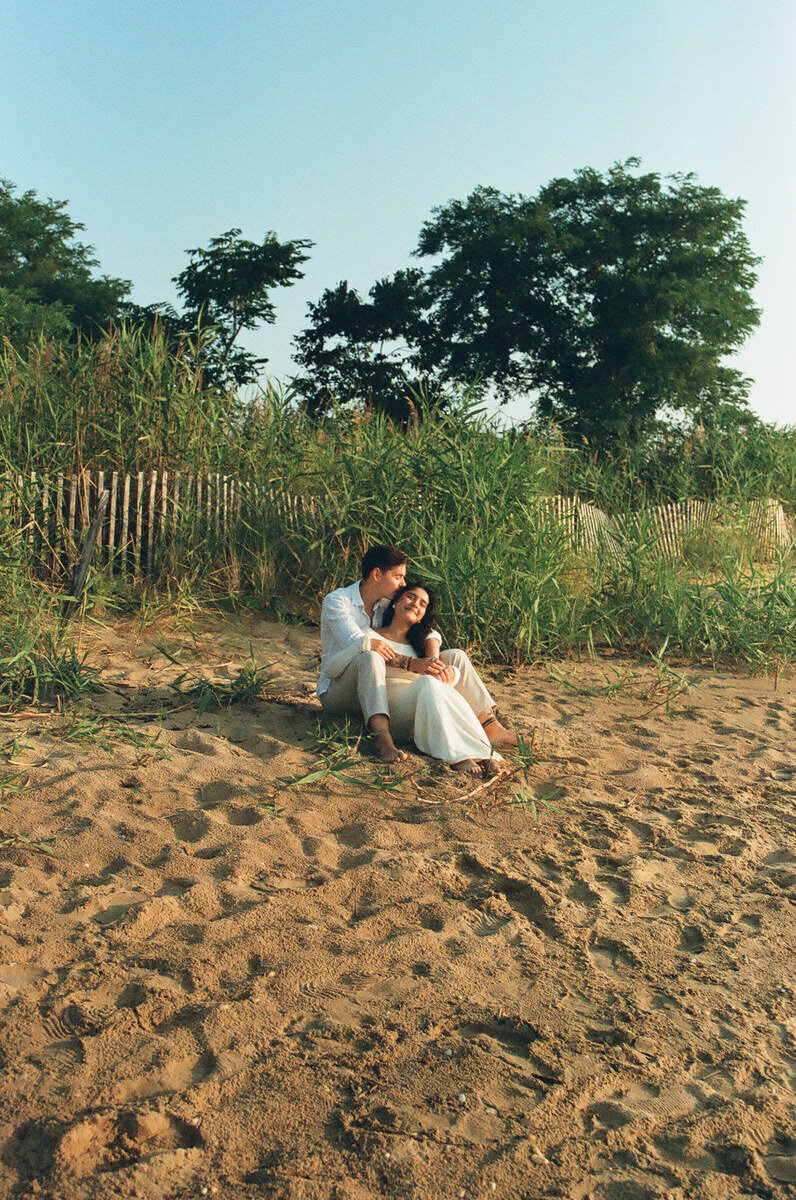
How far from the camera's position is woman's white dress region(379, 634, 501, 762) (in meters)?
4.62

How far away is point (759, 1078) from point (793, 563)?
8342 millimetres

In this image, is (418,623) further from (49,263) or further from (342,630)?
(49,263)

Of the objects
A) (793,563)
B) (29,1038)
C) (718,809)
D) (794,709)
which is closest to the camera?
(29,1038)

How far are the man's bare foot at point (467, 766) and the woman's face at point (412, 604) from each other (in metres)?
0.82

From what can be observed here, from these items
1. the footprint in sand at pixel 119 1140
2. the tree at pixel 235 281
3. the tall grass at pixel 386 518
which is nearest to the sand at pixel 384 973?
the footprint in sand at pixel 119 1140

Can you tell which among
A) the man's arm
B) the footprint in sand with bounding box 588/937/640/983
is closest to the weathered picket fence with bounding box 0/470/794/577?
the man's arm

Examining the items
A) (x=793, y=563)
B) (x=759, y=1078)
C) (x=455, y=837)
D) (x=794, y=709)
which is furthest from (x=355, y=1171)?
(x=793, y=563)

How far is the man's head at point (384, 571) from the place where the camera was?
198 inches

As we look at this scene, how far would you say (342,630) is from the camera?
16.1 ft

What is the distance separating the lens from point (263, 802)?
4.08 meters

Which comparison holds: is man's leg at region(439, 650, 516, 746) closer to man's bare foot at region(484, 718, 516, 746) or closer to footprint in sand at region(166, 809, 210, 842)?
man's bare foot at region(484, 718, 516, 746)

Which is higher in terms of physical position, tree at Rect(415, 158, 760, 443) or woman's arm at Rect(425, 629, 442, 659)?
tree at Rect(415, 158, 760, 443)

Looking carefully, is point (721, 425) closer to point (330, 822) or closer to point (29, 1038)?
point (330, 822)

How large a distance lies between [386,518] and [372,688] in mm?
2706
